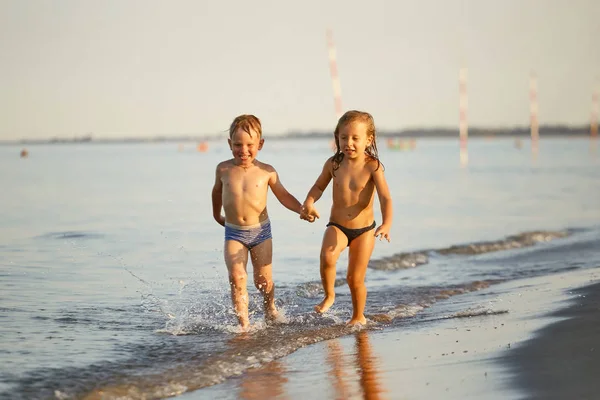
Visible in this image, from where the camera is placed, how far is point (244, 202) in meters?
7.98

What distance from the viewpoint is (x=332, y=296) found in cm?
818

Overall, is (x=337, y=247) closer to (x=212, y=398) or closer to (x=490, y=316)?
(x=490, y=316)

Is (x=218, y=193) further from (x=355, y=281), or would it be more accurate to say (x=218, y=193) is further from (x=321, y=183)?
(x=355, y=281)

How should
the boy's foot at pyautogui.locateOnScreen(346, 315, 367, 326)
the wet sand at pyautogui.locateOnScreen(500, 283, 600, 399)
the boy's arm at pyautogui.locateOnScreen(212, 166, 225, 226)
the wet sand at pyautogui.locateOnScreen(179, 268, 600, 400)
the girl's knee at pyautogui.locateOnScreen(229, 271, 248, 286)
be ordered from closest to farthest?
the wet sand at pyautogui.locateOnScreen(500, 283, 600, 399)
the wet sand at pyautogui.locateOnScreen(179, 268, 600, 400)
the girl's knee at pyautogui.locateOnScreen(229, 271, 248, 286)
the boy's arm at pyautogui.locateOnScreen(212, 166, 225, 226)
the boy's foot at pyautogui.locateOnScreen(346, 315, 367, 326)

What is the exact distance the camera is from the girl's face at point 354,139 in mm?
7832

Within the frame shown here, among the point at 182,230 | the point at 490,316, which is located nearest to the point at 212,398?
the point at 490,316

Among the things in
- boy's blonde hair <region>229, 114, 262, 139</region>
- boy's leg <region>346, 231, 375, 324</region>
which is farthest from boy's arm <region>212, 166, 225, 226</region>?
boy's leg <region>346, 231, 375, 324</region>

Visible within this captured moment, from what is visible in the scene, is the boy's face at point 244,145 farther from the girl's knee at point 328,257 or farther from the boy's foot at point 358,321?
the boy's foot at point 358,321

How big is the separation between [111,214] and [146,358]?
14475mm

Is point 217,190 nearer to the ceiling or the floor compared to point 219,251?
nearer to the ceiling

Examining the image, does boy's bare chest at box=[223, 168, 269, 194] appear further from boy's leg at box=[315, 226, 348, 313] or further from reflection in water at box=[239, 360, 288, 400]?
reflection in water at box=[239, 360, 288, 400]

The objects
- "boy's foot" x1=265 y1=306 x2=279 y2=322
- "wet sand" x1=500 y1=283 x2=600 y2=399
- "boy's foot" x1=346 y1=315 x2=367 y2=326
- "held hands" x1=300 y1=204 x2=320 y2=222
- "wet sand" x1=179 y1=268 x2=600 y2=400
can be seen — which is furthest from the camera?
"boy's foot" x1=265 y1=306 x2=279 y2=322

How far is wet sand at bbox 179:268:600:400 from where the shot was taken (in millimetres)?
5711

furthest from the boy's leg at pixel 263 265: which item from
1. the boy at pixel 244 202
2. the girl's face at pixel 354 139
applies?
the girl's face at pixel 354 139
